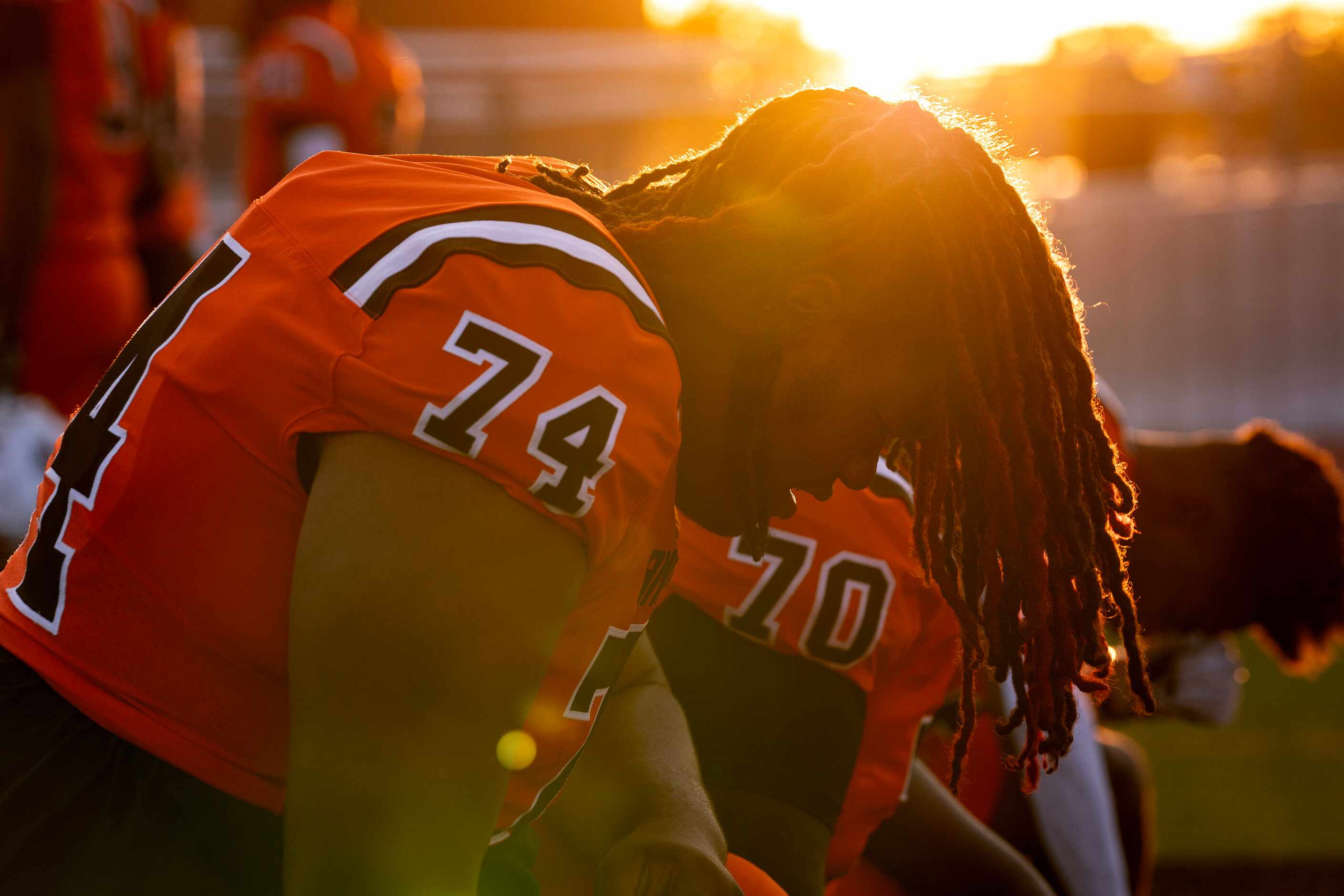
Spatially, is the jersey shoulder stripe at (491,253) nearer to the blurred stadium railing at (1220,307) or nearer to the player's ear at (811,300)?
the player's ear at (811,300)

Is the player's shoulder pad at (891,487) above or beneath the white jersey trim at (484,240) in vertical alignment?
beneath

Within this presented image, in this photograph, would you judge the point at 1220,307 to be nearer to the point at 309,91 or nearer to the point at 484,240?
the point at 309,91

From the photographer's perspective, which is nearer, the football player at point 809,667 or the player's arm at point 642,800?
the player's arm at point 642,800

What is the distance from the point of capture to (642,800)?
1.80 metres

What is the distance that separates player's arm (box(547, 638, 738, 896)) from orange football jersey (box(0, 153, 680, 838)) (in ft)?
0.92

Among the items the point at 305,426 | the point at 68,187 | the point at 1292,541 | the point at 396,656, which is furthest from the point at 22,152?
the point at 396,656

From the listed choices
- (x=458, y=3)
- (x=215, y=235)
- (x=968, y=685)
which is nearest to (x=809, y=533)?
(x=968, y=685)

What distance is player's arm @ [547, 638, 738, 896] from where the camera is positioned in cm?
160

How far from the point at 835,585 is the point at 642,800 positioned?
50 cm

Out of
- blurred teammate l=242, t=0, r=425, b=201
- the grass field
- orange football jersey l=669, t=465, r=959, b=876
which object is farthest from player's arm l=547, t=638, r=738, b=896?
blurred teammate l=242, t=0, r=425, b=201

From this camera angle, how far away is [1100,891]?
106 inches

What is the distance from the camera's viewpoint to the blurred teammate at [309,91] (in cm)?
551

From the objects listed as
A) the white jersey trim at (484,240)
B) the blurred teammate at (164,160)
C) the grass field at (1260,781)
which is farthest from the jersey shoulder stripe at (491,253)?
the blurred teammate at (164,160)

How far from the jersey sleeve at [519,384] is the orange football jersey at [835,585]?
888 mm
